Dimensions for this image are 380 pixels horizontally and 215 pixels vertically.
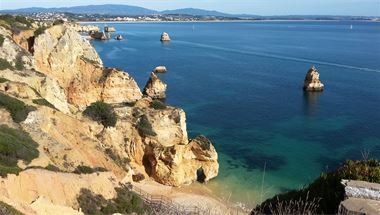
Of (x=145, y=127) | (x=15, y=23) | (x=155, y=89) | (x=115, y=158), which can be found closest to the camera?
(x=115, y=158)

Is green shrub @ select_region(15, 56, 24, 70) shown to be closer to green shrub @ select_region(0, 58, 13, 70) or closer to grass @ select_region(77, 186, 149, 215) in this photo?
green shrub @ select_region(0, 58, 13, 70)

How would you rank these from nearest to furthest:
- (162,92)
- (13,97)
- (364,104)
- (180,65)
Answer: (13,97) → (364,104) → (162,92) → (180,65)

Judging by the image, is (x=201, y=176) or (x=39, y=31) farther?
(x=39, y=31)

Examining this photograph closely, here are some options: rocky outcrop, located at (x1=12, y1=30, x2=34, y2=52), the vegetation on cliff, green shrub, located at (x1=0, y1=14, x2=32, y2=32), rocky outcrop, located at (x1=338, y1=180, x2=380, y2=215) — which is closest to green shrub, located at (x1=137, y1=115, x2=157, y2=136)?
rocky outcrop, located at (x1=12, y1=30, x2=34, y2=52)

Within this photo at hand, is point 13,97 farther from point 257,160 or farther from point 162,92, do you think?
point 162,92

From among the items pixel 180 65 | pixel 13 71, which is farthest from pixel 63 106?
pixel 180 65

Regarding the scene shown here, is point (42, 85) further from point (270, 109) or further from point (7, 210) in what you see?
point (270, 109)

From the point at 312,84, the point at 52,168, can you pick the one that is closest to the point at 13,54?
the point at 52,168

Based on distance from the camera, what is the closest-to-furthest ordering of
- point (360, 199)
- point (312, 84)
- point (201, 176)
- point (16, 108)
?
1. point (360, 199)
2. point (16, 108)
3. point (201, 176)
4. point (312, 84)

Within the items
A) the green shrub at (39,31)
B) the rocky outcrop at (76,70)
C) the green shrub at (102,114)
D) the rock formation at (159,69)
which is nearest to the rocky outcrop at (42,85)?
the green shrub at (102,114)
